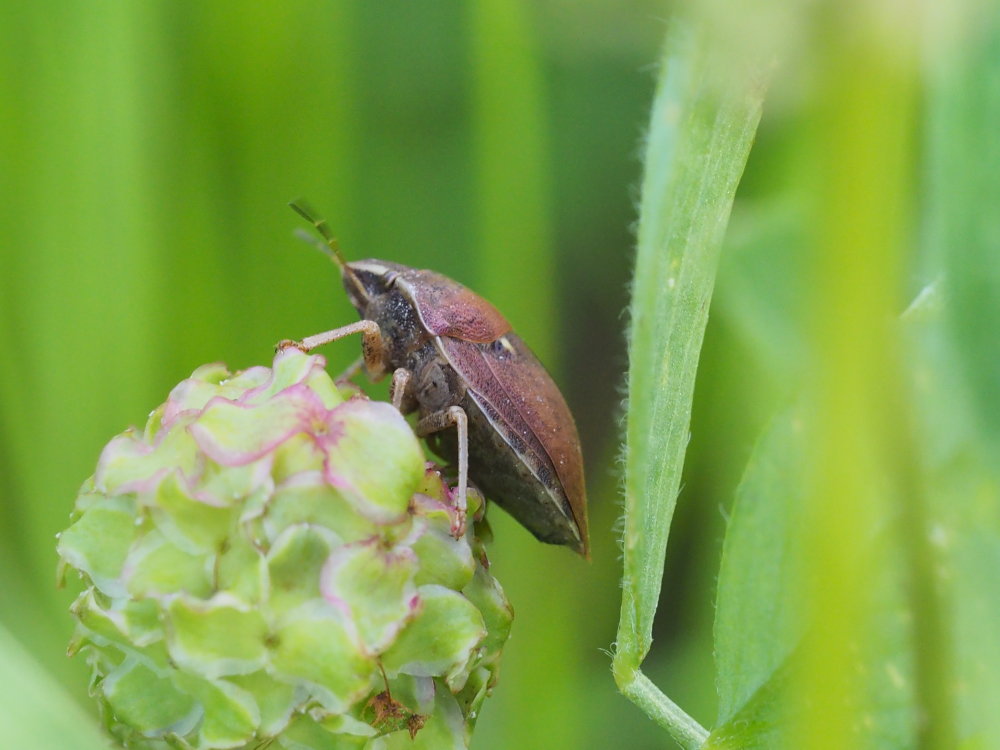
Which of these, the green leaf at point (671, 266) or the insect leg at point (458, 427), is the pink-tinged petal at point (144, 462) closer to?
the insect leg at point (458, 427)

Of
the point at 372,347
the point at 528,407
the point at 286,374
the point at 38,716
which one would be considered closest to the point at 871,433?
the point at 286,374

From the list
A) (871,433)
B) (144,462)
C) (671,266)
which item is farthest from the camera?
(144,462)

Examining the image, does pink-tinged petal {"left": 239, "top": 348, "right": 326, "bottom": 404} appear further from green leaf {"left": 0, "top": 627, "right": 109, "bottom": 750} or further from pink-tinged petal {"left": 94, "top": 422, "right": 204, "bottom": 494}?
green leaf {"left": 0, "top": 627, "right": 109, "bottom": 750}

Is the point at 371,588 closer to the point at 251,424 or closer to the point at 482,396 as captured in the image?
the point at 251,424

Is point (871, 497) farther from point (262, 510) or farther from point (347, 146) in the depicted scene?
point (347, 146)

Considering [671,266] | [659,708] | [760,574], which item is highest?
[671,266]
